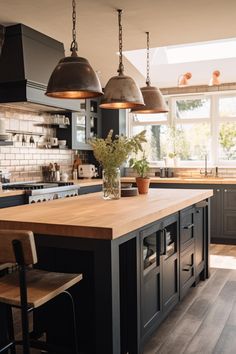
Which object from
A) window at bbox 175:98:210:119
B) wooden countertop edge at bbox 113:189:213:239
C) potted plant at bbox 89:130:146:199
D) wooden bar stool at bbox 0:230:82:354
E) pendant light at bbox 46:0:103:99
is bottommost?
wooden bar stool at bbox 0:230:82:354

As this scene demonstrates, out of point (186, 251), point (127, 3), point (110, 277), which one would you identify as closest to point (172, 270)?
point (186, 251)

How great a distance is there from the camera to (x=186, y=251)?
3.61m

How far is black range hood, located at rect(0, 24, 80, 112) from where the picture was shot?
4.55 metres

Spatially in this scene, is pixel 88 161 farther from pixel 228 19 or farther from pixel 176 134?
pixel 228 19

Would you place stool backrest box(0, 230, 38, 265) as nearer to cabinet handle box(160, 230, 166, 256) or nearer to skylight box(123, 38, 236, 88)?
cabinet handle box(160, 230, 166, 256)

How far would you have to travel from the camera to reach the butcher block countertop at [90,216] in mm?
2137

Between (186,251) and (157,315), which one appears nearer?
(157,315)

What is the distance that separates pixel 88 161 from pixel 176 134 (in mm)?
1657

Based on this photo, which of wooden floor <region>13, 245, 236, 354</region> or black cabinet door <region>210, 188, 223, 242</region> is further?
black cabinet door <region>210, 188, 223, 242</region>

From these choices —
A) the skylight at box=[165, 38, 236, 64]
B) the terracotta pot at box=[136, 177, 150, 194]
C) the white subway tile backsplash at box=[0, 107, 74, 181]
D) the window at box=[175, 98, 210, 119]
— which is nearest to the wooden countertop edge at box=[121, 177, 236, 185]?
the window at box=[175, 98, 210, 119]

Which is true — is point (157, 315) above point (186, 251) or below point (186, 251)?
below

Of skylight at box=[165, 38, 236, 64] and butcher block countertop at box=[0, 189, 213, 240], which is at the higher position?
skylight at box=[165, 38, 236, 64]

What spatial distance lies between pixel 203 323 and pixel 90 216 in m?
1.39

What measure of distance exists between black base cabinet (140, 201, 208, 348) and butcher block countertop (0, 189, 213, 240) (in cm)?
12
